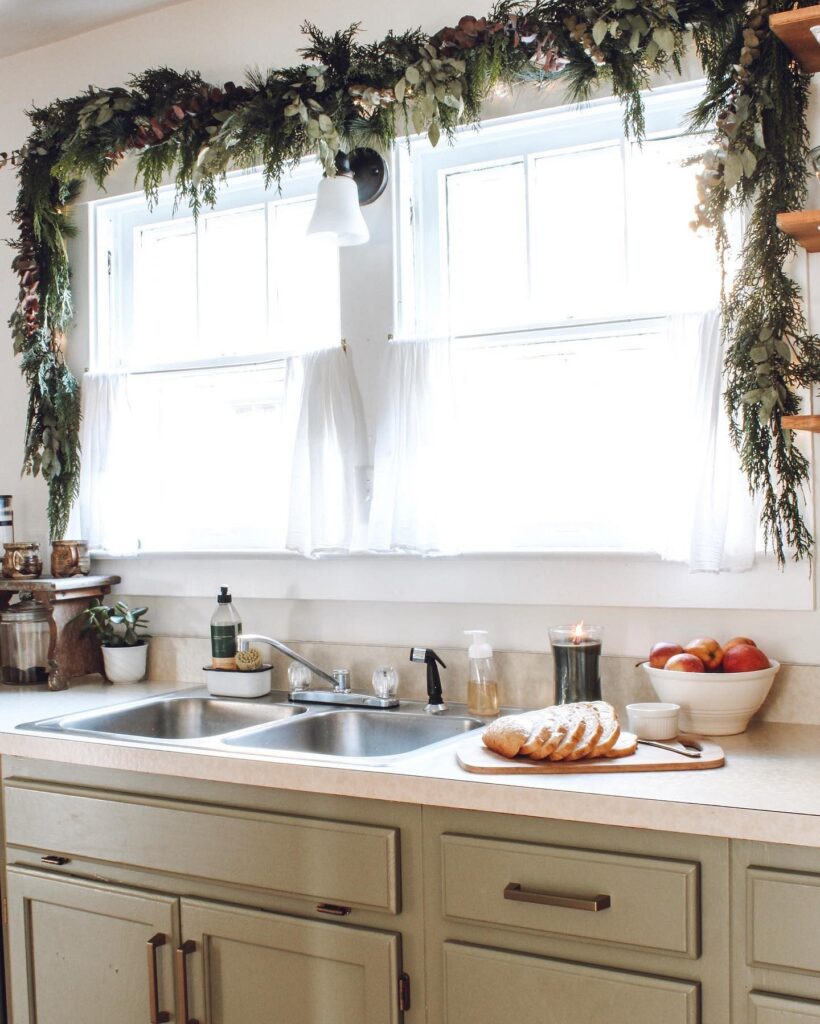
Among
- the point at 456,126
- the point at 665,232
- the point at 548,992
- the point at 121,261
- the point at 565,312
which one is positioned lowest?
the point at 548,992

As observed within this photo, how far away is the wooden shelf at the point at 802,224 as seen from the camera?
6.24 feet

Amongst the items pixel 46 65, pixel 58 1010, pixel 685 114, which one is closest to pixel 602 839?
pixel 58 1010

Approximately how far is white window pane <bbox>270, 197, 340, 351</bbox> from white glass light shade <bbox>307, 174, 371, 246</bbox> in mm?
294

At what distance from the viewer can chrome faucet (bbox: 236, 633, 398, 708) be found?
2.52 meters

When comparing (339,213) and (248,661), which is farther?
(248,661)

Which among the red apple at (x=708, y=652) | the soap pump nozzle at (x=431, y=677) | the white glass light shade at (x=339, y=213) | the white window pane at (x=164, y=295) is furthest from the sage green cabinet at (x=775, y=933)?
the white window pane at (x=164, y=295)

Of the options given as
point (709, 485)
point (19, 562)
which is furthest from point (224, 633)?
point (709, 485)

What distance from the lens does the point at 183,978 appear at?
209 centimetres

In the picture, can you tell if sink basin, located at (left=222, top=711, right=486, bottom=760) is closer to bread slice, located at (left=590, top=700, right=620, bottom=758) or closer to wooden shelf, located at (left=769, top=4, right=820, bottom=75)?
bread slice, located at (left=590, top=700, right=620, bottom=758)

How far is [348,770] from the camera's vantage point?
1905mm

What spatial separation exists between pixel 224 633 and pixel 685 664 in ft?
3.98

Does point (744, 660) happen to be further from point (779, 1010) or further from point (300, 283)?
point (300, 283)

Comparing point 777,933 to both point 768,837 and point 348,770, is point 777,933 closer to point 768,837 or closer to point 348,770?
point 768,837

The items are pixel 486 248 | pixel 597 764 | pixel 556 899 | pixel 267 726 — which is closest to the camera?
pixel 556 899
